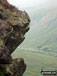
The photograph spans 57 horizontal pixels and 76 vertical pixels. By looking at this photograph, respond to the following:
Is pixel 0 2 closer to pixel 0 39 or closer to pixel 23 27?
pixel 23 27

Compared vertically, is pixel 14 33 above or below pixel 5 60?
above

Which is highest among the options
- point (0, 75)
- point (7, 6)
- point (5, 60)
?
point (7, 6)

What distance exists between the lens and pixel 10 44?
65938mm

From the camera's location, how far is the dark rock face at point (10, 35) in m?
57.6

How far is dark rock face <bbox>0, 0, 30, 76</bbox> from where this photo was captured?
57.6 metres

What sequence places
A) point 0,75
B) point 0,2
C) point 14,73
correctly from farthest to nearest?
1. point 0,2
2. point 14,73
3. point 0,75

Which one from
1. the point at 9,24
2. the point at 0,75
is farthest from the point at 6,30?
the point at 0,75

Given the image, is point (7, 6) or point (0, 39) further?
point (7, 6)

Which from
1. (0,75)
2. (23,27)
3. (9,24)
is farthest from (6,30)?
(0,75)

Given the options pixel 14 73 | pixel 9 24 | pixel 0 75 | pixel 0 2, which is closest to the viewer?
pixel 0 75

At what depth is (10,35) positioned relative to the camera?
208 feet

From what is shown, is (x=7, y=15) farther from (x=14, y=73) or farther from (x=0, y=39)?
(x=14, y=73)

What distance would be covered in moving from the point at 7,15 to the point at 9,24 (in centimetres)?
429

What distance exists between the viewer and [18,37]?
6750cm
